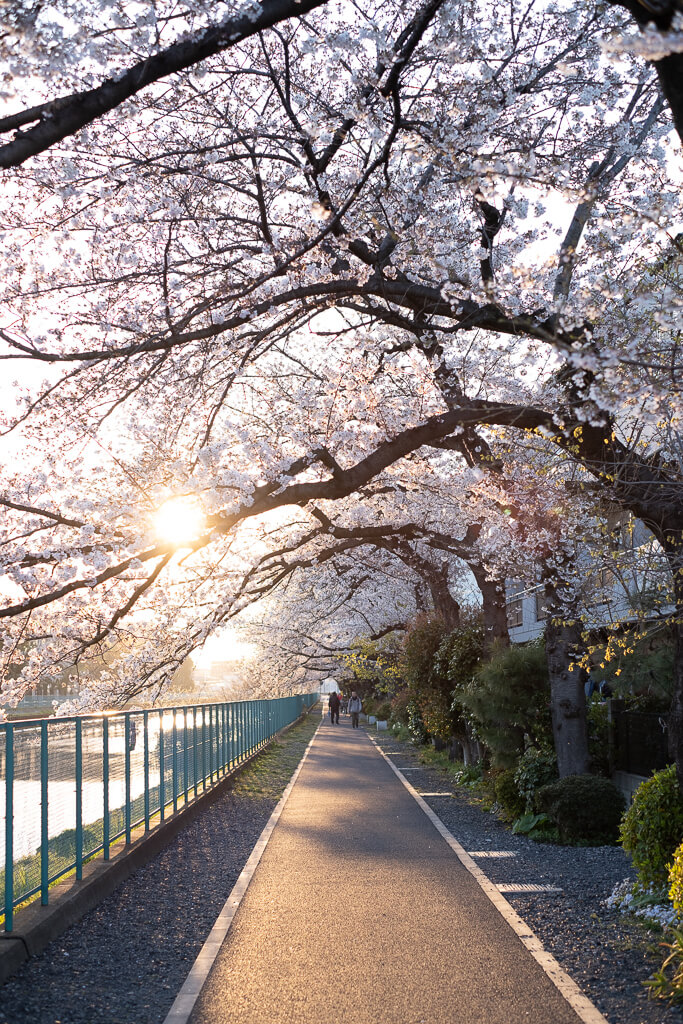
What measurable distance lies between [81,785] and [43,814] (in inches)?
Answer: 52.8

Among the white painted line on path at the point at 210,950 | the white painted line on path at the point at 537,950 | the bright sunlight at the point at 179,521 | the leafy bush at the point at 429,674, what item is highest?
the bright sunlight at the point at 179,521

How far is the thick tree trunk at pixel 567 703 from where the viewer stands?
1382 centimetres

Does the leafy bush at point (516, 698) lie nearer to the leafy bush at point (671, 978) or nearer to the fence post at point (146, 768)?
the fence post at point (146, 768)

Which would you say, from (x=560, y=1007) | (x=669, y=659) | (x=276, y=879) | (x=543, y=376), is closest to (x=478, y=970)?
(x=560, y=1007)

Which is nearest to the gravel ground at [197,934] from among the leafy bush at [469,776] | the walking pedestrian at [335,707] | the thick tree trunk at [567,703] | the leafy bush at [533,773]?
the leafy bush at [533,773]

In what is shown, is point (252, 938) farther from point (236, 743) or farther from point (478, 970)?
point (236, 743)

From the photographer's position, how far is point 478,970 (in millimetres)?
6375

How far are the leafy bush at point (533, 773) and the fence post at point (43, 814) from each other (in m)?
Result: 7.72

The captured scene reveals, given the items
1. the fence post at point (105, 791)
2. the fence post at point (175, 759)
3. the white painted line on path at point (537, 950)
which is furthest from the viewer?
the fence post at point (175, 759)

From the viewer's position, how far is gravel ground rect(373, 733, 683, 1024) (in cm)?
591

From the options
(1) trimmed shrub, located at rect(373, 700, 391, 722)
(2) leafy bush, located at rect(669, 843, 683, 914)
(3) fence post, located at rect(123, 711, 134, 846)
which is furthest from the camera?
(1) trimmed shrub, located at rect(373, 700, 391, 722)

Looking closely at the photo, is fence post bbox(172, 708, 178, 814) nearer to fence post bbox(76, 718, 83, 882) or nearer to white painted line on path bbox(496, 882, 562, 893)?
fence post bbox(76, 718, 83, 882)

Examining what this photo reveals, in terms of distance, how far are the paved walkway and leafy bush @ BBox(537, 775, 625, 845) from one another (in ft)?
5.30

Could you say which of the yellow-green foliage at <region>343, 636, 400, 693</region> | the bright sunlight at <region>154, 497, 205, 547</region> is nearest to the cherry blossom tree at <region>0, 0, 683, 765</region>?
the bright sunlight at <region>154, 497, 205, 547</region>
